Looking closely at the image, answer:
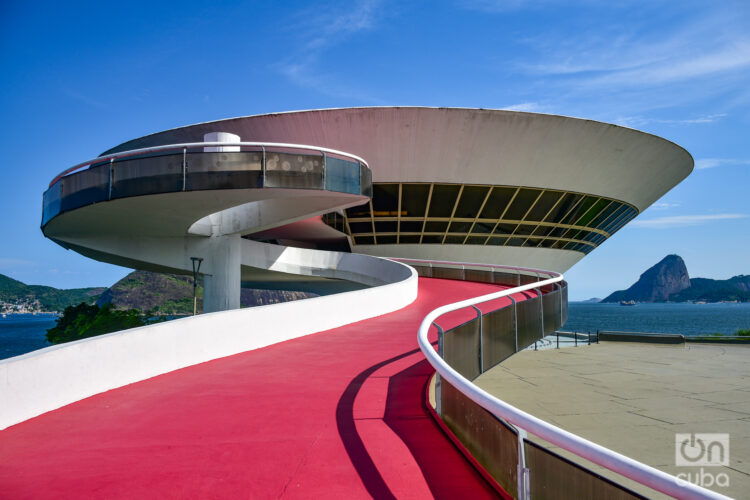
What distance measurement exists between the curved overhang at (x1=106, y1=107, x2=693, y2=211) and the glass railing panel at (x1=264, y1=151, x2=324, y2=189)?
380 inches

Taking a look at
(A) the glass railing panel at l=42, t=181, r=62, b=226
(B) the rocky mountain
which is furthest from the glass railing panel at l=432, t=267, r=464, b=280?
(B) the rocky mountain

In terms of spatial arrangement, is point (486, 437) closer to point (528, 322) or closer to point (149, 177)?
point (528, 322)

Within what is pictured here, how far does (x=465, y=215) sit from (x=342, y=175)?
1371 cm

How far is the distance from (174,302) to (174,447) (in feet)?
544

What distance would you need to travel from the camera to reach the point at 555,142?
2717cm

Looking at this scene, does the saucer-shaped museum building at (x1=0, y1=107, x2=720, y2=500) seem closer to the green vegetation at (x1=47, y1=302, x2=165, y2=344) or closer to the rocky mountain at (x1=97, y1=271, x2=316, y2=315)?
the green vegetation at (x1=47, y1=302, x2=165, y2=344)

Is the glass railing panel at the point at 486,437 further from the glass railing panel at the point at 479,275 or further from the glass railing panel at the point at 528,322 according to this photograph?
the glass railing panel at the point at 479,275

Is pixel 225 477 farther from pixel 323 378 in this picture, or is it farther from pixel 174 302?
pixel 174 302

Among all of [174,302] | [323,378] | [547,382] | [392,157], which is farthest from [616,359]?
[174,302]

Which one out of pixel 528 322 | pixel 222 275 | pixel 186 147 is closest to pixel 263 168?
pixel 186 147

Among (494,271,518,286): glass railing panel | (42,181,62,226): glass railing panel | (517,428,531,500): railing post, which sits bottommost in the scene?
(517,428,531,500): railing post

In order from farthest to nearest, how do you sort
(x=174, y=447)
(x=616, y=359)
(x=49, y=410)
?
(x=616, y=359)
(x=49, y=410)
(x=174, y=447)

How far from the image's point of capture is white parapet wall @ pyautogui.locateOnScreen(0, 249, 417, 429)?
552 cm
